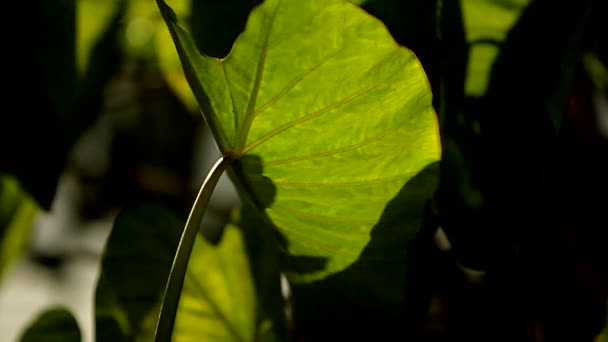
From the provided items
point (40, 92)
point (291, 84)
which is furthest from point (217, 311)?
point (291, 84)

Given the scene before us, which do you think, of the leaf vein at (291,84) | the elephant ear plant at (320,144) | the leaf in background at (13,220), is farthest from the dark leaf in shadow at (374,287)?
the leaf in background at (13,220)

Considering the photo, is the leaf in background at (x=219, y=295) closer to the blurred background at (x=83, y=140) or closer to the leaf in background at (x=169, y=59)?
the blurred background at (x=83, y=140)

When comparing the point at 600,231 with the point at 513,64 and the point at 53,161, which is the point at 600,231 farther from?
the point at 53,161

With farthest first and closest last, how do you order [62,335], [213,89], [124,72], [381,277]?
[124,72] < [62,335] < [381,277] < [213,89]

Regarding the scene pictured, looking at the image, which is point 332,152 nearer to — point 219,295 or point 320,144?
point 320,144

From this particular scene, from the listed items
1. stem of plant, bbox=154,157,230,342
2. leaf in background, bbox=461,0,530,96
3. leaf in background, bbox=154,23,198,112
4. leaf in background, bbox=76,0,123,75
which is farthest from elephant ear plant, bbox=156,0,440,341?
leaf in background, bbox=154,23,198,112

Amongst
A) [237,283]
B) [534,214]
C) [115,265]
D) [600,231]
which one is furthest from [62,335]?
[600,231]
